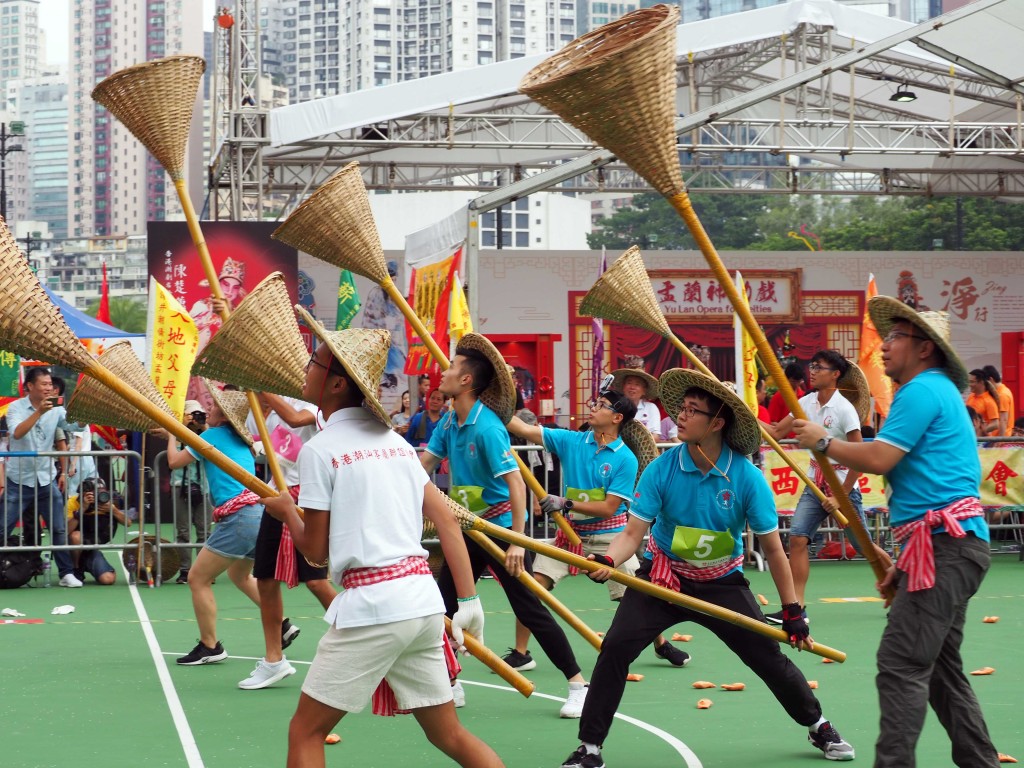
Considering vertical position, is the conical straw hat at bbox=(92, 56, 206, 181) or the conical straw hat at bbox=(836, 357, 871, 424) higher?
the conical straw hat at bbox=(92, 56, 206, 181)

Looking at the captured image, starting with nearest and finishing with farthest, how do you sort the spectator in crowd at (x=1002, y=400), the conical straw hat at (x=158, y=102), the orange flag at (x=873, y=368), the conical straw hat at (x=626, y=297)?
the conical straw hat at (x=158, y=102), the conical straw hat at (x=626, y=297), the orange flag at (x=873, y=368), the spectator in crowd at (x=1002, y=400)

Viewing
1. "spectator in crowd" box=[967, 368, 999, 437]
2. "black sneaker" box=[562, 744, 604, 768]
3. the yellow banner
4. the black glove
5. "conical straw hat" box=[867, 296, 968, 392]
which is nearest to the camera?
"conical straw hat" box=[867, 296, 968, 392]

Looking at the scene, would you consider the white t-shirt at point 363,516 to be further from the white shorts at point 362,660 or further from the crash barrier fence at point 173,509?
the crash barrier fence at point 173,509

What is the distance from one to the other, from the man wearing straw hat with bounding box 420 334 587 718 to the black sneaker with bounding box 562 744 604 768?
1.32 metres

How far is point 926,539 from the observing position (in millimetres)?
5148

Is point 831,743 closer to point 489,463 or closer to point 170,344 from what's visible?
point 489,463

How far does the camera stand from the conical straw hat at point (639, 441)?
9.00 meters

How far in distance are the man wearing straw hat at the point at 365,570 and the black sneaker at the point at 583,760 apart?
1355 mm

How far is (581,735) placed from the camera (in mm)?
6039

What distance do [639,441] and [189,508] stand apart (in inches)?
208

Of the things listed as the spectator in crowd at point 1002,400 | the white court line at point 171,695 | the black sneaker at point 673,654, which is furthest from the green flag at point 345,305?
the black sneaker at point 673,654

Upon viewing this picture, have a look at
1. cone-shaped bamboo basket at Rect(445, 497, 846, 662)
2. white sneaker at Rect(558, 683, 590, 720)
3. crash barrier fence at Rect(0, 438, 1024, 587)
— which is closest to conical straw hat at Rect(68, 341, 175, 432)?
cone-shaped bamboo basket at Rect(445, 497, 846, 662)

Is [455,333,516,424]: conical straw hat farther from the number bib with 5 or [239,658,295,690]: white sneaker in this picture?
[239,658,295,690]: white sneaker

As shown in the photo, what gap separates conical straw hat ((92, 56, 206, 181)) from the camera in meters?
6.48
